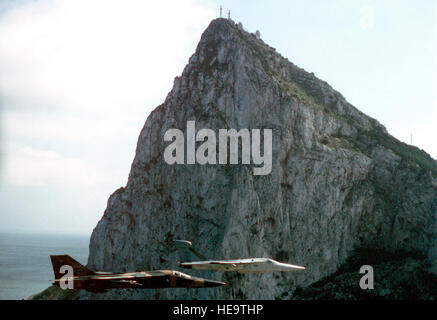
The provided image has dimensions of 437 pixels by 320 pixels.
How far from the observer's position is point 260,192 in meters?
73.9

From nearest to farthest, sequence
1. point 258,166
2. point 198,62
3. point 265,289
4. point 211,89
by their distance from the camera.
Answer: point 265,289 < point 258,166 < point 211,89 < point 198,62

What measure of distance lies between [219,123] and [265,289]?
103 feet

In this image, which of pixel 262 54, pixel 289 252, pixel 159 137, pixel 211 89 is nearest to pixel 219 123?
pixel 211 89

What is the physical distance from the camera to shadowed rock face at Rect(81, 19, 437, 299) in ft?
237

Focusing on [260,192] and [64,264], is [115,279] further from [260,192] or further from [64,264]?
[260,192]

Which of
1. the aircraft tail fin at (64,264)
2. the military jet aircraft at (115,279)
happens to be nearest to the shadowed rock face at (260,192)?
the military jet aircraft at (115,279)

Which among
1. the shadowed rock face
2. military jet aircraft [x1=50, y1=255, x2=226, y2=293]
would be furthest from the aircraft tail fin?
the shadowed rock face

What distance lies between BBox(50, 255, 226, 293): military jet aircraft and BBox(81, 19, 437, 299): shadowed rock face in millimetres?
29561

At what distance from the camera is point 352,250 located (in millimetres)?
78438

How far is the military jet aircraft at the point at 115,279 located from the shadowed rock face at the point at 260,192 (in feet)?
97.0

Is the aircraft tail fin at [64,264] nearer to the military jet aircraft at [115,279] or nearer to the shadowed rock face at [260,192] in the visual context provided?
the military jet aircraft at [115,279]

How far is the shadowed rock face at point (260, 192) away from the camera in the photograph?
72.3 metres

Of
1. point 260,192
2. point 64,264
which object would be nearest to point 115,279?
point 64,264

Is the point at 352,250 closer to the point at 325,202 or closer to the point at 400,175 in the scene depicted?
the point at 325,202
